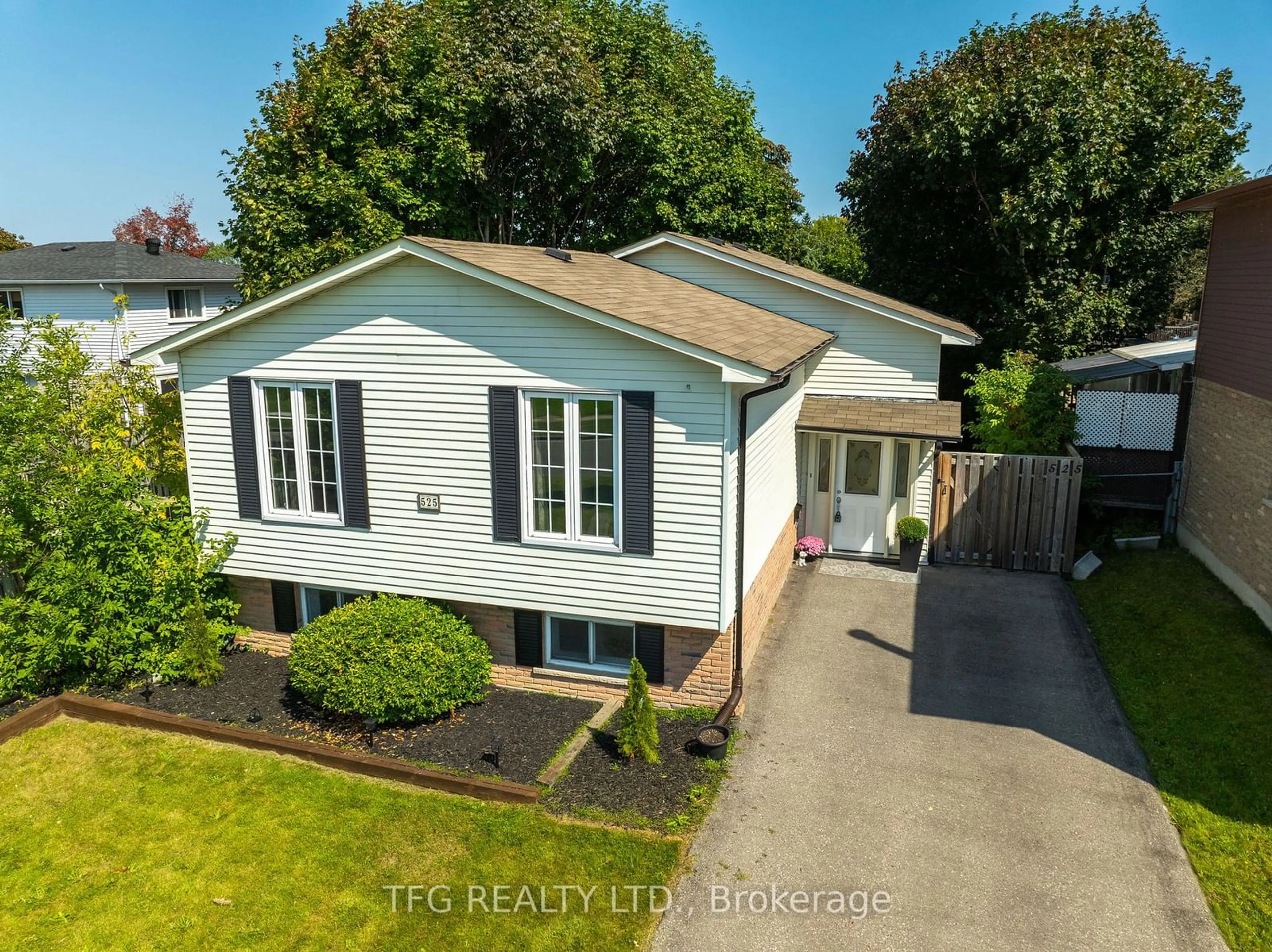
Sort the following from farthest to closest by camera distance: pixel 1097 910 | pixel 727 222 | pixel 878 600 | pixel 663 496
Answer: pixel 727 222 < pixel 878 600 < pixel 663 496 < pixel 1097 910

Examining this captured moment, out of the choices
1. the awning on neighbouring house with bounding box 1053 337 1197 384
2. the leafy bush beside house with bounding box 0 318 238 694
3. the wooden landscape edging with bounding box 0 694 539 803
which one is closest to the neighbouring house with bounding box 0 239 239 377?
the leafy bush beside house with bounding box 0 318 238 694

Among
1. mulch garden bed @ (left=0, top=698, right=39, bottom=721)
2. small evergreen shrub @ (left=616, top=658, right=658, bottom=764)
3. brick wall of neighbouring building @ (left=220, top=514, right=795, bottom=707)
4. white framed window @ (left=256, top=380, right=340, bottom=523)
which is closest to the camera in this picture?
small evergreen shrub @ (left=616, top=658, right=658, bottom=764)

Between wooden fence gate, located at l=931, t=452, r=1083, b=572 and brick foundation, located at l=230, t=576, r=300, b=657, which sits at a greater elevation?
wooden fence gate, located at l=931, t=452, r=1083, b=572

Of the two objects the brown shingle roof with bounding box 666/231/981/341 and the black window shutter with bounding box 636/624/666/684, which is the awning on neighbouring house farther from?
the black window shutter with bounding box 636/624/666/684

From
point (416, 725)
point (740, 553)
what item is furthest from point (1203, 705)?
point (416, 725)

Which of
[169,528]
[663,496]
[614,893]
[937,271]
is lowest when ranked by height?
[614,893]

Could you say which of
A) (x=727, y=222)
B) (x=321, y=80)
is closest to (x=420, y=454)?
(x=321, y=80)

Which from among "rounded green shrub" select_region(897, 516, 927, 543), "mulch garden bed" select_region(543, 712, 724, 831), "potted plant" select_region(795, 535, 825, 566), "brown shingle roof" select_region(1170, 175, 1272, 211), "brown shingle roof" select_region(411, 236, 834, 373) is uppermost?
"brown shingle roof" select_region(1170, 175, 1272, 211)

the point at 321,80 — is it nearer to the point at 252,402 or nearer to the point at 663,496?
the point at 252,402
